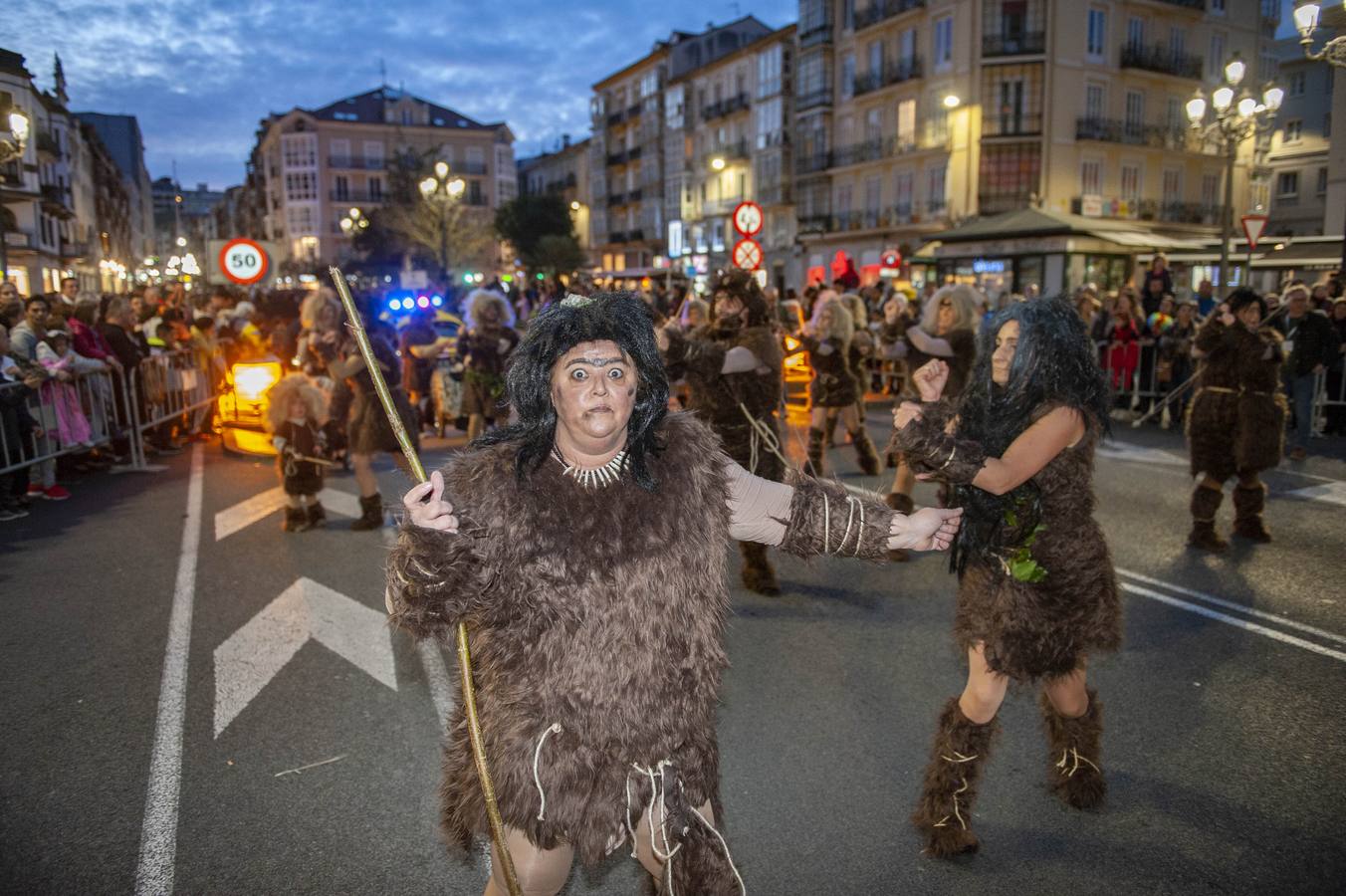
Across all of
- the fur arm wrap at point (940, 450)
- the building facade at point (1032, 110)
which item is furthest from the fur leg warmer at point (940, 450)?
the building facade at point (1032, 110)

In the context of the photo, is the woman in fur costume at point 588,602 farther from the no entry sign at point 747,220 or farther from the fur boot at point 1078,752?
the no entry sign at point 747,220

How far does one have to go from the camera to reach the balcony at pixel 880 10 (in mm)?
37812

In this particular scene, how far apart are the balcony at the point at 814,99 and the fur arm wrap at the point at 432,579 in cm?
4538

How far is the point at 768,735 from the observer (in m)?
4.26

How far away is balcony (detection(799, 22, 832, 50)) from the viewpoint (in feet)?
142

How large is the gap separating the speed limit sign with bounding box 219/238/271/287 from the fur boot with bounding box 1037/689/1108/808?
1455 cm

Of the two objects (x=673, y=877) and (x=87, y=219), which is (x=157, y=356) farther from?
(x=87, y=219)

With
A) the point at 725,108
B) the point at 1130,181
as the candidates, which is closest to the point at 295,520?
the point at 1130,181

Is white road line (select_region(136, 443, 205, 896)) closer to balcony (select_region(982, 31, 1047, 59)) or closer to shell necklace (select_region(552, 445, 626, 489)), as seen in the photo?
shell necklace (select_region(552, 445, 626, 489))

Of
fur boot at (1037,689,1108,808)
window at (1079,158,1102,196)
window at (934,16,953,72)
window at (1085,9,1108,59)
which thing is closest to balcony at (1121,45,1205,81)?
window at (1085,9,1108,59)

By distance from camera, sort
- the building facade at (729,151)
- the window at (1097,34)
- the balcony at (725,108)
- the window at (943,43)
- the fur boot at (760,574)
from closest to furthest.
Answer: the fur boot at (760,574)
the window at (1097,34)
the window at (943,43)
the building facade at (729,151)
the balcony at (725,108)

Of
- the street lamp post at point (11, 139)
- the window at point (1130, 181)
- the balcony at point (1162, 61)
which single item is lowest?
the street lamp post at point (11, 139)

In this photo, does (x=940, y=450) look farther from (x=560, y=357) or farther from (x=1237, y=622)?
(x=1237, y=622)

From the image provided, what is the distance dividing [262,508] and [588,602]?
7787 millimetres
